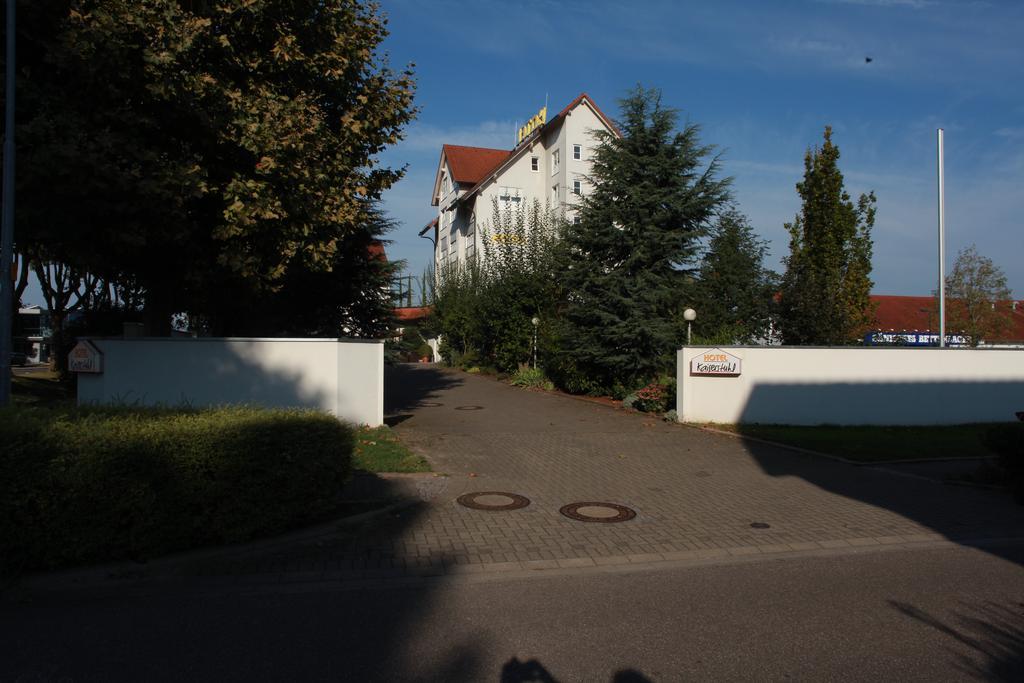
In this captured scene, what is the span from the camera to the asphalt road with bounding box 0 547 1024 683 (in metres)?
4.30

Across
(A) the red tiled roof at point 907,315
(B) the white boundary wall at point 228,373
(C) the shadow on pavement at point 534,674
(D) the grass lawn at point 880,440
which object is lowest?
(C) the shadow on pavement at point 534,674

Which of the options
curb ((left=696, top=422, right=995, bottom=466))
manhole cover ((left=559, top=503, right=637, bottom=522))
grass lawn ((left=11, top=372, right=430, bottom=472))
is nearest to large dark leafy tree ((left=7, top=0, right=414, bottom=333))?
grass lawn ((left=11, top=372, right=430, bottom=472))

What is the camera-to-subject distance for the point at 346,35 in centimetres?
1293

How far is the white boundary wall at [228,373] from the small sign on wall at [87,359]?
88 millimetres

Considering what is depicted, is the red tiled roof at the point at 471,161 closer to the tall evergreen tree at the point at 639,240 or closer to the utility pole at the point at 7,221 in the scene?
the tall evergreen tree at the point at 639,240

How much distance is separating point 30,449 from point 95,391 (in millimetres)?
8138

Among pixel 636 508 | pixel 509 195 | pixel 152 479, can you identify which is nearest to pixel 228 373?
pixel 152 479

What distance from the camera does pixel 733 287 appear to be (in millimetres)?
22078

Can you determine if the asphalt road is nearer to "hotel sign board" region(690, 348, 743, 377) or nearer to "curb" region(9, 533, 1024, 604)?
"curb" region(9, 533, 1024, 604)

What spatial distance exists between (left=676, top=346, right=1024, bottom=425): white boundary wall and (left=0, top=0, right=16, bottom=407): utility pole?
Result: 12.1 meters

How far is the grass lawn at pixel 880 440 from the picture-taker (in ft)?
41.2

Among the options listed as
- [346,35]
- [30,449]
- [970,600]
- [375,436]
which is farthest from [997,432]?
[346,35]

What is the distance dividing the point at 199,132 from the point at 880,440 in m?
13.3

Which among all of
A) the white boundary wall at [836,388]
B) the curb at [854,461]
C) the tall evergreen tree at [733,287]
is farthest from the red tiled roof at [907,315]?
the curb at [854,461]
